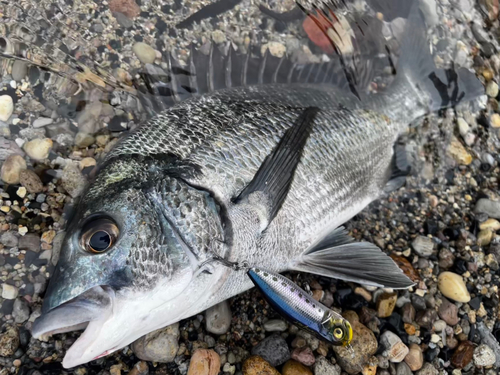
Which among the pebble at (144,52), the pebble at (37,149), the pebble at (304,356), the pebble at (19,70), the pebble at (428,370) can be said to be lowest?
the pebble at (304,356)

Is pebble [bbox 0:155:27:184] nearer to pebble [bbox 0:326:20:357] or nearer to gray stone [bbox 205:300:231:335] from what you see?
pebble [bbox 0:326:20:357]

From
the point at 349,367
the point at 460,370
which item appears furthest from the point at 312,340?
the point at 460,370

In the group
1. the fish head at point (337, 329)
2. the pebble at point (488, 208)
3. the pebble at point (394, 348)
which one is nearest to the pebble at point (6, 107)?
the fish head at point (337, 329)

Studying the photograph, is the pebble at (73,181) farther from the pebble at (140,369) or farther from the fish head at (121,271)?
the pebble at (140,369)

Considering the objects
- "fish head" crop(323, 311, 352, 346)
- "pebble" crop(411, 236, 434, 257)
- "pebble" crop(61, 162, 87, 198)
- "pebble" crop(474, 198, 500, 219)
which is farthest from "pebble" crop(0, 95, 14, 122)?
"pebble" crop(474, 198, 500, 219)

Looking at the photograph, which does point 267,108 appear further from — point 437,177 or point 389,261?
point 437,177

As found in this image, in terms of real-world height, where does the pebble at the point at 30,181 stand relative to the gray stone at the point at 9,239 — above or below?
above

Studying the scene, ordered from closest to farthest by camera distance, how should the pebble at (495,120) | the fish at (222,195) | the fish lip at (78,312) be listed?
the fish lip at (78,312) < the fish at (222,195) < the pebble at (495,120)

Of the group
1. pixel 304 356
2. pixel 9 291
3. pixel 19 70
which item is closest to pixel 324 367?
pixel 304 356
